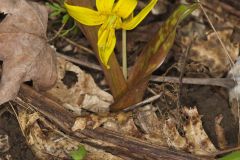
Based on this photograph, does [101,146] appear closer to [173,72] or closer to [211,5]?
[173,72]

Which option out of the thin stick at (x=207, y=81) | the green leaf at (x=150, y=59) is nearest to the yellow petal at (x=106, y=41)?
the green leaf at (x=150, y=59)

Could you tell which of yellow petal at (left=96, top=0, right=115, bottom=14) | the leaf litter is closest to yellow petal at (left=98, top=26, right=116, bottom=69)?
yellow petal at (left=96, top=0, right=115, bottom=14)

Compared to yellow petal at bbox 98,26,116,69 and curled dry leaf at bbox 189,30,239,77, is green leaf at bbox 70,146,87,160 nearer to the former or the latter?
yellow petal at bbox 98,26,116,69

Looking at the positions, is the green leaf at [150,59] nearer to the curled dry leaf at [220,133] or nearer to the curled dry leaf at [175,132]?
the curled dry leaf at [175,132]

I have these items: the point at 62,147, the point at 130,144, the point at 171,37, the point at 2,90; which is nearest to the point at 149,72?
the point at 171,37

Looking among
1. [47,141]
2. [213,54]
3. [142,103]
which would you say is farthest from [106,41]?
[213,54]

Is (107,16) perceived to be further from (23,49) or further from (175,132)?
(175,132)
